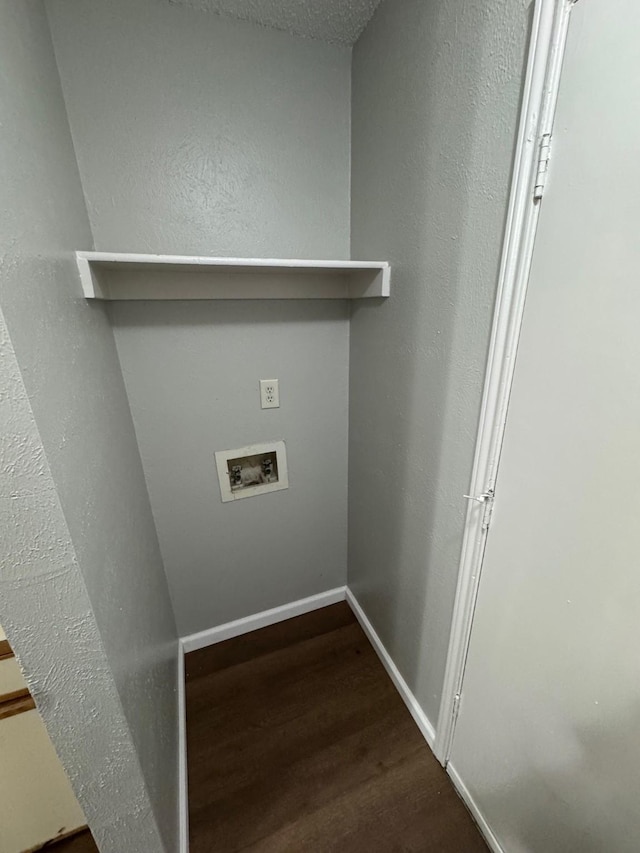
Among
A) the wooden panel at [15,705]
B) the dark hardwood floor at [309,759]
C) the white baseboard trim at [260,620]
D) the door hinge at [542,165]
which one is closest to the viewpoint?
the door hinge at [542,165]

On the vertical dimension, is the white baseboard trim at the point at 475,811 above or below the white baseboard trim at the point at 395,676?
below

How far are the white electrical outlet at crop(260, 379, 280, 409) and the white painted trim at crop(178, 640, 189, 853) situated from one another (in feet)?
3.92

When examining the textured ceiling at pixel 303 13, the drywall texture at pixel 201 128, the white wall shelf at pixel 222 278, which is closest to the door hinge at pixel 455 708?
the white wall shelf at pixel 222 278

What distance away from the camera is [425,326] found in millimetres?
964

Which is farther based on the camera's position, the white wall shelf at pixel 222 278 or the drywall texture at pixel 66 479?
the white wall shelf at pixel 222 278

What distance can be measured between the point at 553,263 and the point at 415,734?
1.59 meters

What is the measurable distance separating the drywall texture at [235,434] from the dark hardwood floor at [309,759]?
285mm

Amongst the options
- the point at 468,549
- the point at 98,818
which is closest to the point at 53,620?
the point at 98,818

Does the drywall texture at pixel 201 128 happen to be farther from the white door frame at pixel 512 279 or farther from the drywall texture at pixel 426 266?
the white door frame at pixel 512 279

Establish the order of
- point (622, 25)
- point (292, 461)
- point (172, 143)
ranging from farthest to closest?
point (292, 461), point (172, 143), point (622, 25)

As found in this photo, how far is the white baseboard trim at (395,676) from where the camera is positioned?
126 centimetres

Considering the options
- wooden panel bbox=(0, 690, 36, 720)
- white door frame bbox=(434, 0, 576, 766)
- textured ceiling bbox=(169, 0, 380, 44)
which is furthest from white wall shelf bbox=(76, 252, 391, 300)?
wooden panel bbox=(0, 690, 36, 720)

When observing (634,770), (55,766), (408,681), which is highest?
(634,770)

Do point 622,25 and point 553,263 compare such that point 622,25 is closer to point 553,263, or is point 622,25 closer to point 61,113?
point 553,263
